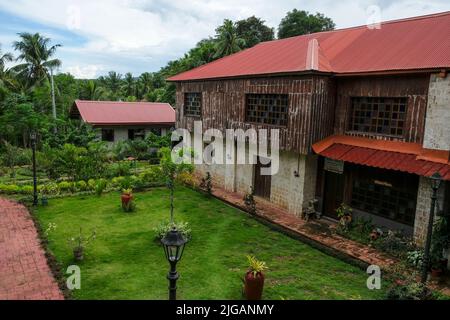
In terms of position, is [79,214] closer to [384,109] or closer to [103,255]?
[103,255]

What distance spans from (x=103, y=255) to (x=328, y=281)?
6491 mm

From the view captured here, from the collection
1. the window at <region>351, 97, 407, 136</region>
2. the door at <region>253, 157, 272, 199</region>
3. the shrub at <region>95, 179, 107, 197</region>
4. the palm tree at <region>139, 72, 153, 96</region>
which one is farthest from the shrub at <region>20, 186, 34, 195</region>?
the palm tree at <region>139, 72, 153, 96</region>

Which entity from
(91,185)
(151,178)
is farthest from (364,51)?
(91,185)

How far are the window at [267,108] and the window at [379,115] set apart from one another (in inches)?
108

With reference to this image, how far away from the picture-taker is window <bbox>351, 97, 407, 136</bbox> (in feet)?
40.1

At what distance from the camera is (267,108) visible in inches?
631

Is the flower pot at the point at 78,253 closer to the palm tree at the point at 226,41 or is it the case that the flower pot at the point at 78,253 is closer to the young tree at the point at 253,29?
the palm tree at the point at 226,41

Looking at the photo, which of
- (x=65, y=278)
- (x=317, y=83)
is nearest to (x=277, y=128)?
(x=317, y=83)

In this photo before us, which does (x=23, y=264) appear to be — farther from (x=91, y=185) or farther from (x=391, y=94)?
(x=391, y=94)

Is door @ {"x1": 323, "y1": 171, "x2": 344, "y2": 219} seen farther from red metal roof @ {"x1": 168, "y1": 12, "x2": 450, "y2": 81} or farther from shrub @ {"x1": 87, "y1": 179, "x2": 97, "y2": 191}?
shrub @ {"x1": 87, "y1": 179, "x2": 97, "y2": 191}

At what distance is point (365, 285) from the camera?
972 cm

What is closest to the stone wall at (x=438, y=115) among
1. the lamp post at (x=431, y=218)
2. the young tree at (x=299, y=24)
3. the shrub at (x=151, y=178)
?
the lamp post at (x=431, y=218)

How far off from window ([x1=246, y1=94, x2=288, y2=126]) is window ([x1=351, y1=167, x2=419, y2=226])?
150 inches

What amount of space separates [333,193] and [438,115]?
502 centimetres
